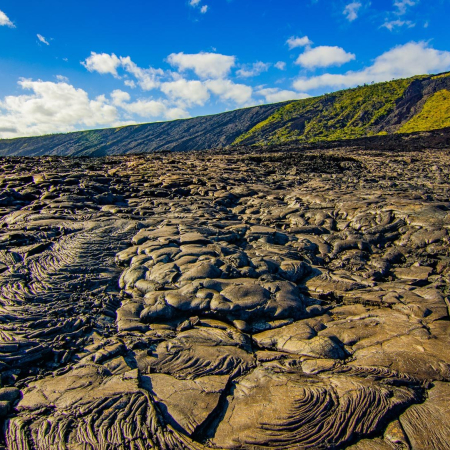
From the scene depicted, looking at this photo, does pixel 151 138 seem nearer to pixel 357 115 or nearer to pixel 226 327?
pixel 357 115

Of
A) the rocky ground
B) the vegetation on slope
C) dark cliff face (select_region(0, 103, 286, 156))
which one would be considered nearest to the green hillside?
the vegetation on slope

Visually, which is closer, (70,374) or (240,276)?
(70,374)

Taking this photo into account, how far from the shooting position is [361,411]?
315 centimetres

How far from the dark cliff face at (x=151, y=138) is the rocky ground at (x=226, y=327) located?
54.7 m

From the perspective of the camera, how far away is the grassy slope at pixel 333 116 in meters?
51.7

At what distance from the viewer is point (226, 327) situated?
181 inches

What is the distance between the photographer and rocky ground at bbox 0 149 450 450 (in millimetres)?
3076

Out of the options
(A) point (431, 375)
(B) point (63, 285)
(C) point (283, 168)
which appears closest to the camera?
(A) point (431, 375)

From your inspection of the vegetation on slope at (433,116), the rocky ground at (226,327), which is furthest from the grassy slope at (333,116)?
the rocky ground at (226,327)

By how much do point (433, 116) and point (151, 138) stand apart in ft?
176

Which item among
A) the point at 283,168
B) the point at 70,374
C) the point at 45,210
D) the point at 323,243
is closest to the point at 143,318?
the point at 70,374

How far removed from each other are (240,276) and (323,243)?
9.37ft

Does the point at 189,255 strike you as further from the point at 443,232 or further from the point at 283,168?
the point at 283,168

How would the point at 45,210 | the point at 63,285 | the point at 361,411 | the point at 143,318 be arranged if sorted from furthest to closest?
the point at 45,210 → the point at 63,285 → the point at 143,318 → the point at 361,411
